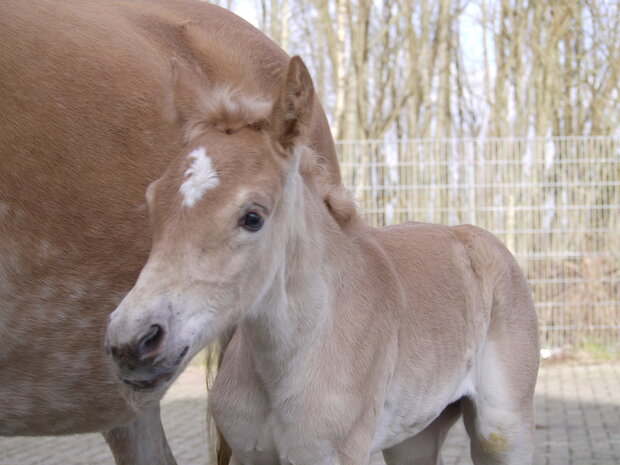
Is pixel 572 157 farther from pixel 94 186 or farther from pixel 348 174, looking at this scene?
pixel 94 186

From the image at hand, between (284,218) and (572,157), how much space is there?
27.9ft

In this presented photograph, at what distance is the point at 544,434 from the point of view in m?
7.16

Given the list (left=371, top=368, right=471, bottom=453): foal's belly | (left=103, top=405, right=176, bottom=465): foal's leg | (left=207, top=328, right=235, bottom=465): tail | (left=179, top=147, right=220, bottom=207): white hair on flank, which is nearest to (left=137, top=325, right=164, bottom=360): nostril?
(left=179, top=147, right=220, bottom=207): white hair on flank

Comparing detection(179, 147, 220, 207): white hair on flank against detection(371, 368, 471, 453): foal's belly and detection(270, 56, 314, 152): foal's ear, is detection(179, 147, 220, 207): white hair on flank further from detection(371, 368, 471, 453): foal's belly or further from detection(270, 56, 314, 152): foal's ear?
detection(371, 368, 471, 453): foal's belly

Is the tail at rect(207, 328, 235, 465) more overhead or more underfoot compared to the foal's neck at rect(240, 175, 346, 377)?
more underfoot

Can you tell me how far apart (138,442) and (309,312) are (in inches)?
59.1

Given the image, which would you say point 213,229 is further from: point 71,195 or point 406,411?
point 406,411

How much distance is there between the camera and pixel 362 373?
9.95 feet

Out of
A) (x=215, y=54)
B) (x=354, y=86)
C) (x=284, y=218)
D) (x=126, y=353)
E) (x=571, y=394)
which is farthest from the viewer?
(x=354, y=86)

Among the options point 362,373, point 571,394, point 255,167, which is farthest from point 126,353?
point 571,394

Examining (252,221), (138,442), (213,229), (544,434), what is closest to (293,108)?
(252,221)

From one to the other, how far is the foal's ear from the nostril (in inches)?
30.0

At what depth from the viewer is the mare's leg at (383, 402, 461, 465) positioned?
4160mm

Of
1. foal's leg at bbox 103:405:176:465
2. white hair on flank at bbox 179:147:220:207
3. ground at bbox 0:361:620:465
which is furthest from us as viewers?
ground at bbox 0:361:620:465
